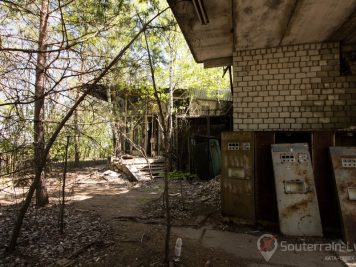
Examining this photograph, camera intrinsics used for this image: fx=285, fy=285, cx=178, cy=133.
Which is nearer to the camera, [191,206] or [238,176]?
[238,176]

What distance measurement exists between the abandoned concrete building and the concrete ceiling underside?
0.02m

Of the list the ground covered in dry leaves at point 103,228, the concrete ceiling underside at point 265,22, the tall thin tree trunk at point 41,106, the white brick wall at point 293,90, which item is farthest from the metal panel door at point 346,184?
the tall thin tree trunk at point 41,106

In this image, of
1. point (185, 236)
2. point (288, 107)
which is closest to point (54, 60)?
point (185, 236)

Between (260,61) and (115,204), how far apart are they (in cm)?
477

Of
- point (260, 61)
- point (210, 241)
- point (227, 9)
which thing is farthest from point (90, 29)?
point (210, 241)

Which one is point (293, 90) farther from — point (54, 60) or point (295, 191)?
point (54, 60)

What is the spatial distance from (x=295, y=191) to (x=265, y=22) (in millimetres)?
2872

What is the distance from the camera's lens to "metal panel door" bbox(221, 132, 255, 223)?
5012 millimetres

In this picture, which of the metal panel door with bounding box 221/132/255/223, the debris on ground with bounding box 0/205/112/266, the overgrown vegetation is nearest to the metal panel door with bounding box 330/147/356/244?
the metal panel door with bounding box 221/132/255/223

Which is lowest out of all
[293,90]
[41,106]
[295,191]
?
[295,191]

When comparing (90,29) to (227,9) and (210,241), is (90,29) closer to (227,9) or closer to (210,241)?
(227,9)

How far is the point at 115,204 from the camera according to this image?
23.2 ft

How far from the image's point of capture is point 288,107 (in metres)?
5.75

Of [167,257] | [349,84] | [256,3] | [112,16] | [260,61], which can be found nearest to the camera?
[167,257]
